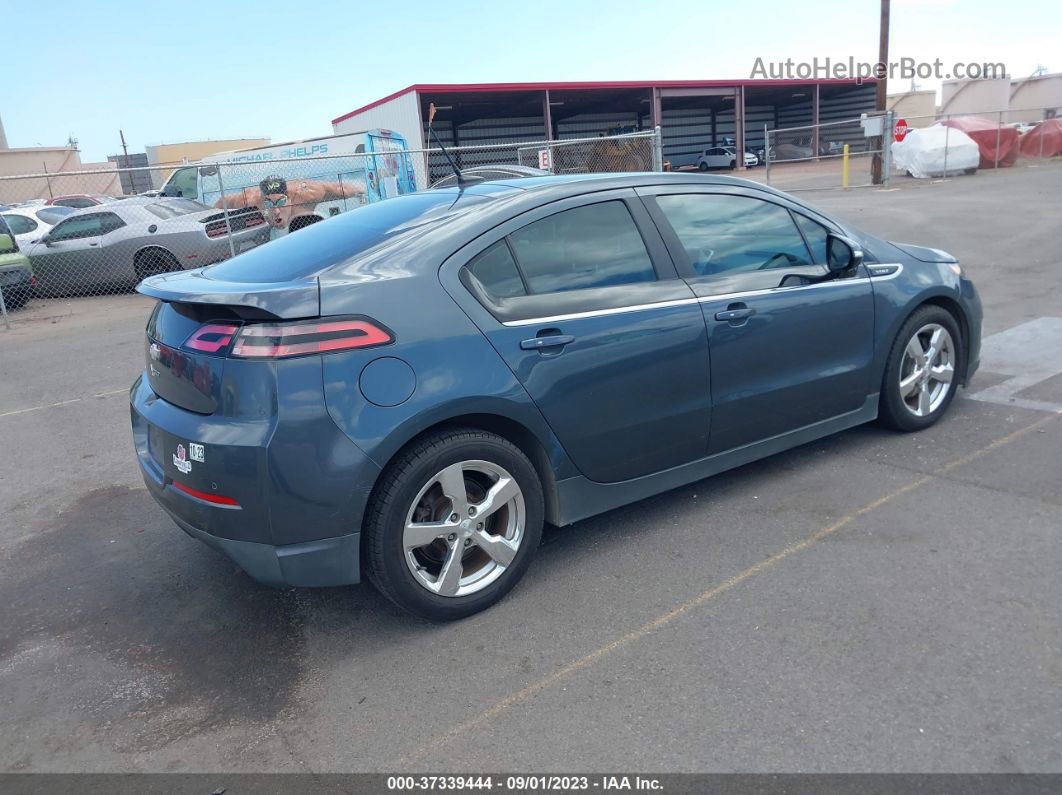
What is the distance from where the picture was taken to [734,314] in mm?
4055

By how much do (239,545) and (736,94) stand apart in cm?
4847

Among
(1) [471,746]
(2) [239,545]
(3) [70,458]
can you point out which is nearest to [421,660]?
(1) [471,746]

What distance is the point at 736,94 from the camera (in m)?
46.8

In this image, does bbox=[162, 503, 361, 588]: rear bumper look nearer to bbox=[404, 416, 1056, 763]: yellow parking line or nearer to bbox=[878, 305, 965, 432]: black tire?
bbox=[404, 416, 1056, 763]: yellow parking line

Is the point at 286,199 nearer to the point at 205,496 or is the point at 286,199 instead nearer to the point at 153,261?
the point at 153,261

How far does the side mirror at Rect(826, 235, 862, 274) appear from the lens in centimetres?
450

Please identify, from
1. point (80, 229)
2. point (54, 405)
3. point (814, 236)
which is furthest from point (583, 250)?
point (80, 229)

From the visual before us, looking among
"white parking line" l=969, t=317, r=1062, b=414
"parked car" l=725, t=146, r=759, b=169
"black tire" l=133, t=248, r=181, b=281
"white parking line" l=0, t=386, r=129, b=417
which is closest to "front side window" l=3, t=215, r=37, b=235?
"black tire" l=133, t=248, r=181, b=281

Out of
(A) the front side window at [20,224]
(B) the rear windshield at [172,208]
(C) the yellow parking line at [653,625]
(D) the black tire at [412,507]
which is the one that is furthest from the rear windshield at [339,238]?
(A) the front side window at [20,224]

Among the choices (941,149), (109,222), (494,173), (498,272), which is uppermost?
(494,173)

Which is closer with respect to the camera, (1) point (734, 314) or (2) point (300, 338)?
(2) point (300, 338)

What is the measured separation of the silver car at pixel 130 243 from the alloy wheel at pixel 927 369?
1160cm

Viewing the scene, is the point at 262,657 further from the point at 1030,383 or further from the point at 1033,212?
the point at 1033,212

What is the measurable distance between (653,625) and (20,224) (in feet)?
60.9
